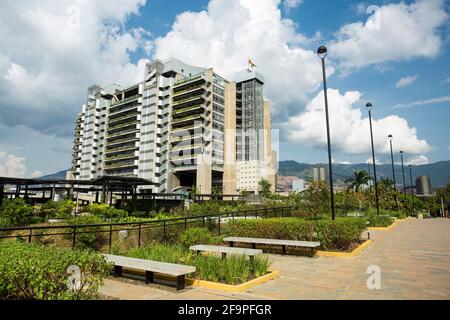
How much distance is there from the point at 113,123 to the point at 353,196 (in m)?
84.9

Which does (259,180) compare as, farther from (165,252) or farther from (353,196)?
(165,252)

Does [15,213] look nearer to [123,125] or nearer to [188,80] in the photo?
[188,80]

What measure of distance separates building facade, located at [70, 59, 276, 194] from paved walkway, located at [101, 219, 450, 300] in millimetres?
66097

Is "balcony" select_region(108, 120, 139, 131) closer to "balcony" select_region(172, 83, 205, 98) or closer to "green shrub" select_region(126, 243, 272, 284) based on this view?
"balcony" select_region(172, 83, 205, 98)

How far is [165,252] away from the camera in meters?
8.24

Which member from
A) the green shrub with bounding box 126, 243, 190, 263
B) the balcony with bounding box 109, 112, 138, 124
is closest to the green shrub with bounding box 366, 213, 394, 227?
the green shrub with bounding box 126, 243, 190, 263

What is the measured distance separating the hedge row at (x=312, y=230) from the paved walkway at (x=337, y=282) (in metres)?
1.16

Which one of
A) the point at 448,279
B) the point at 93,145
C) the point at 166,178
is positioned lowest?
the point at 448,279

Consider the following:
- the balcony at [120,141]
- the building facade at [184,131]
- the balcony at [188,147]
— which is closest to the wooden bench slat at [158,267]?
the building facade at [184,131]

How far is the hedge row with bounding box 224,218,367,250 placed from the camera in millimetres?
11180

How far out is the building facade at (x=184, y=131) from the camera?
79562 millimetres

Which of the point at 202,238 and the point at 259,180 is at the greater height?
the point at 259,180

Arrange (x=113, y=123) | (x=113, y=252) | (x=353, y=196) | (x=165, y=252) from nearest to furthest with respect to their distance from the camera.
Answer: (x=165, y=252)
(x=113, y=252)
(x=353, y=196)
(x=113, y=123)

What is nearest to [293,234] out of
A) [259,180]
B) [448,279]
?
[448,279]
